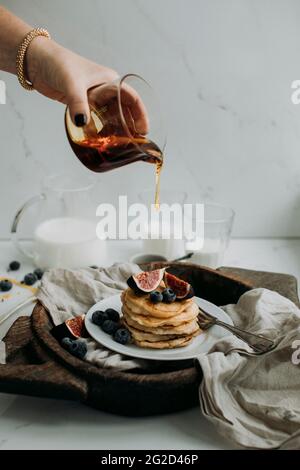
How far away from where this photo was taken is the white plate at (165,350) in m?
1.51

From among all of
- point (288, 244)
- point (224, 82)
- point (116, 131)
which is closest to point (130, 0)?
point (224, 82)

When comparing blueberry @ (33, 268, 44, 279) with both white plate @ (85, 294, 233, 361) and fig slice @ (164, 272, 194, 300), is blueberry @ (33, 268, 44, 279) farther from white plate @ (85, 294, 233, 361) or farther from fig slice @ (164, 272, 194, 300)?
fig slice @ (164, 272, 194, 300)

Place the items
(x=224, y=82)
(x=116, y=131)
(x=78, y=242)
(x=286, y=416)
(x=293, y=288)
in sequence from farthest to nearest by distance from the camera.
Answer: (x=224, y=82), (x=78, y=242), (x=293, y=288), (x=116, y=131), (x=286, y=416)

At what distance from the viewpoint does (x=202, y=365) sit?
4.49 ft

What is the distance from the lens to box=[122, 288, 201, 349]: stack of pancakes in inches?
61.4

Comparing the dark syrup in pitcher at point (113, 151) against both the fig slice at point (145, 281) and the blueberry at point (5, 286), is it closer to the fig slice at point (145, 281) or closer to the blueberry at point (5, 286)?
the fig slice at point (145, 281)

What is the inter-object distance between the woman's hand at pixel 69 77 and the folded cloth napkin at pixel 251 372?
0.55m

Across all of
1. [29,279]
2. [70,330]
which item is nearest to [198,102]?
[29,279]

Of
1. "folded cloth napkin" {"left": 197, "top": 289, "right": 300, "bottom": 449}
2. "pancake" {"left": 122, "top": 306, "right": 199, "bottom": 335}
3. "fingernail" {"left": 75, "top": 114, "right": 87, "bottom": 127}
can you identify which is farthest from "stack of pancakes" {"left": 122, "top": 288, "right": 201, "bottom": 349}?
"fingernail" {"left": 75, "top": 114, "right": 87, "bottom": 127}

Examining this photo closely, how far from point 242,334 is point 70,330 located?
1.42 feet

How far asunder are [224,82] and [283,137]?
320 millimetres

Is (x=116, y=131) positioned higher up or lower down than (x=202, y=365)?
higher up

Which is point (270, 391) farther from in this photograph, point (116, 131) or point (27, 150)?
point (27, 150)

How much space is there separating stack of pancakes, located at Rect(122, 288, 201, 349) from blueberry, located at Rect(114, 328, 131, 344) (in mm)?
17
